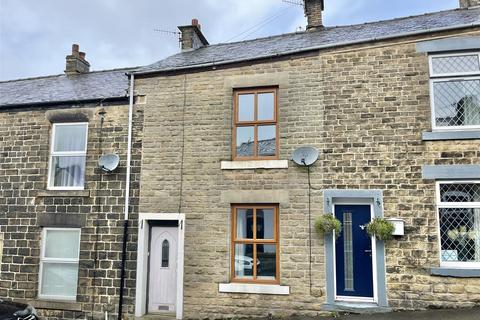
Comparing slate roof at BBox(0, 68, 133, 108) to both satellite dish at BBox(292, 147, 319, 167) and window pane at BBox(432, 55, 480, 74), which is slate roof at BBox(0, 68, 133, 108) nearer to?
satellite dish at BBox(292, 147, 319, 167)

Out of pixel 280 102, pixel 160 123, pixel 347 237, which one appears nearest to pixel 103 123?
pixel 160 123

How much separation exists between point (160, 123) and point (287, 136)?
9.65ft

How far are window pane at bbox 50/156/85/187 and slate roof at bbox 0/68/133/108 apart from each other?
144 cm

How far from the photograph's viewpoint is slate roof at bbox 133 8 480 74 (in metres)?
8.68

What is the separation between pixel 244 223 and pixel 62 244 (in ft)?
14.4

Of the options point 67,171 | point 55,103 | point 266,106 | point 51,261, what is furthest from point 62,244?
point 266,106

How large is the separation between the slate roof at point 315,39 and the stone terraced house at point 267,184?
3.0 inches

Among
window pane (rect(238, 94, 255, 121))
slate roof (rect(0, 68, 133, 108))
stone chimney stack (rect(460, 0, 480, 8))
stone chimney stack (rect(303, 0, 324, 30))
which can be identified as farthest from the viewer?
stone chimney stack (rect(303, 0, 324, 30))

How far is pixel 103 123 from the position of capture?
9672 mm

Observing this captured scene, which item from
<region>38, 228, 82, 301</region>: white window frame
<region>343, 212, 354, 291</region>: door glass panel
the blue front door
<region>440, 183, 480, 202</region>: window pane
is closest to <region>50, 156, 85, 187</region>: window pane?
<region>38, 228, 82, 301</region>: white window frame

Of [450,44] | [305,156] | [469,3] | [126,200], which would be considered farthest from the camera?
[469,3]

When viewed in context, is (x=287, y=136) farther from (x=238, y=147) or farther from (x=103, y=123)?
(x=103, y=123)

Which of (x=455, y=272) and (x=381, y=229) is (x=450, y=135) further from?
(x=455, y=272)

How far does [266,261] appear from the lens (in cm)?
845
